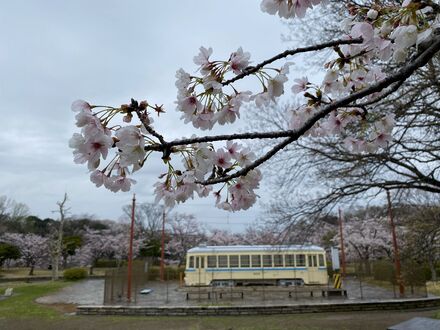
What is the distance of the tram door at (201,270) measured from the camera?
17156 millimetres

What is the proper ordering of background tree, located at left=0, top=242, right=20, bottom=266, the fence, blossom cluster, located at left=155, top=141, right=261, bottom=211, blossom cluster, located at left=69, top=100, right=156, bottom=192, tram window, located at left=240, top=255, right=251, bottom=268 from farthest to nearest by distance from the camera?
background tree, located at left=0, top=242, right=20, bottom=266 < tram window, located at left=240, top=255, right=251, bottom=268 < the fence < blossom cluster, located at left=155, top=141, right=261, bottom=211 < blossom cluster, located at left=69, top=100, right=156, bottom=192

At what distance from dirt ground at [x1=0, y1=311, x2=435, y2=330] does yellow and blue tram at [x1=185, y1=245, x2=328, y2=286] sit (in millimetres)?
5994

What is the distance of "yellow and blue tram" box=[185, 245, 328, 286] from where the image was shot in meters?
16.5

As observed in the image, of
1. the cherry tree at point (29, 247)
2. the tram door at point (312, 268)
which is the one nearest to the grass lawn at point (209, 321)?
the tram door at point (312, 268)

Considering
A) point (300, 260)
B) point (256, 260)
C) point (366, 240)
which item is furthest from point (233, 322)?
point (366, 240)

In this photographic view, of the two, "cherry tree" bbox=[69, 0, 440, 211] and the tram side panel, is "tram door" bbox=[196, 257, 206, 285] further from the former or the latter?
"cherry tree" bbox=[69, 0, 440, 211]

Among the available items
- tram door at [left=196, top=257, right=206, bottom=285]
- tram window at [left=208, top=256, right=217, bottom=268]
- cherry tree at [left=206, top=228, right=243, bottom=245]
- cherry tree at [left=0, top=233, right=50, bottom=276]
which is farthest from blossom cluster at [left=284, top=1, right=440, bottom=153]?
cherry tree at [left=206, top=228, right=243, bottom=245]

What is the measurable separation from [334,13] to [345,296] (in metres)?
10.6

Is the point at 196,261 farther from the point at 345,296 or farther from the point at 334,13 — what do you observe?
the point at 334,13

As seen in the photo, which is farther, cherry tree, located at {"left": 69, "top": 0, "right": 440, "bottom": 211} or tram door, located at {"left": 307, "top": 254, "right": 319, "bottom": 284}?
tram door, located at {"left": 307, "top": 254, "right": 319, "bottom": 284}

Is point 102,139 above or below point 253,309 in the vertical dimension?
above

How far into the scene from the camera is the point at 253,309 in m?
10.7

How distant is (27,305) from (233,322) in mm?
7632

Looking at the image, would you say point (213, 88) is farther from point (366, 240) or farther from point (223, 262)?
point (366, 240)
